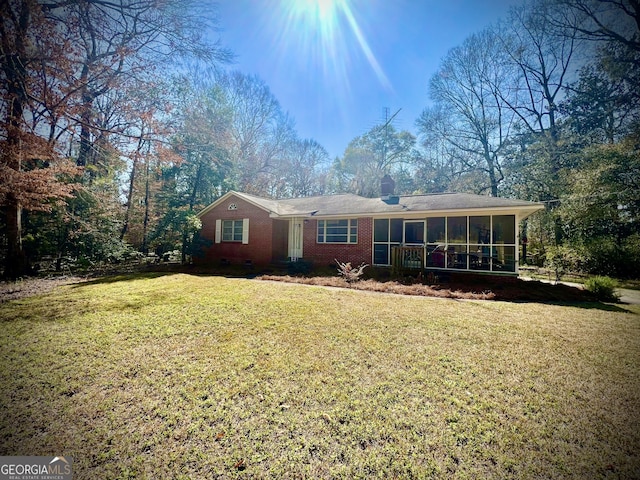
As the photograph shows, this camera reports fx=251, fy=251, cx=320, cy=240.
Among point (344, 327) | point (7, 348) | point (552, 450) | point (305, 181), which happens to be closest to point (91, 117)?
point (7, 348)

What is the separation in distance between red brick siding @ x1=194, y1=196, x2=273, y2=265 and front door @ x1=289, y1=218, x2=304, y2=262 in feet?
3.99

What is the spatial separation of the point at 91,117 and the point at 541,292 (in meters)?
15.7

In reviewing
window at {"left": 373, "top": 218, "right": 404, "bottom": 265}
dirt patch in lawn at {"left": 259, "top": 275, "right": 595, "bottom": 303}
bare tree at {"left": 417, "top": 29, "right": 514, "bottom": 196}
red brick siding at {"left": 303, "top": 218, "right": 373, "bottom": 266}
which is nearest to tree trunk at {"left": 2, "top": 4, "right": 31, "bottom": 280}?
dirt patch in lawn at {"left": 259, "top": 275, "right": 595, "bottom": 303}

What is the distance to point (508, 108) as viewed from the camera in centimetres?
2273

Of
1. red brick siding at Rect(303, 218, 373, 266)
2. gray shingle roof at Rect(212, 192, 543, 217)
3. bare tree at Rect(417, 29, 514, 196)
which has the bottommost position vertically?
red brick siding at Rect(303, 218, 373, 266)

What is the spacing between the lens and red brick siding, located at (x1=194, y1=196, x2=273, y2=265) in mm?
14570

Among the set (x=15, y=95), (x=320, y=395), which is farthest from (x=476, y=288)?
(x=15, y=95)

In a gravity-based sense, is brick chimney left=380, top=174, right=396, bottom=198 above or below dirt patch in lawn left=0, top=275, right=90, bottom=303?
above

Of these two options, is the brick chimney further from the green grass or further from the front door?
the green grass

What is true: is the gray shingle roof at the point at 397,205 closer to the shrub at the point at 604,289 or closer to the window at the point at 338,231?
the window at the point at 338,231

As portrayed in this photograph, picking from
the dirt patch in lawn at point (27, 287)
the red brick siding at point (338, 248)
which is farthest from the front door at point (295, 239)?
the dirt patch in lawn at point (27, 287)

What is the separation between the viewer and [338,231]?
13742 millimetres

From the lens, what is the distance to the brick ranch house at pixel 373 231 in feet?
34.9

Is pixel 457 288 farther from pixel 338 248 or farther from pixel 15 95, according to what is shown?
pixel 15 95
